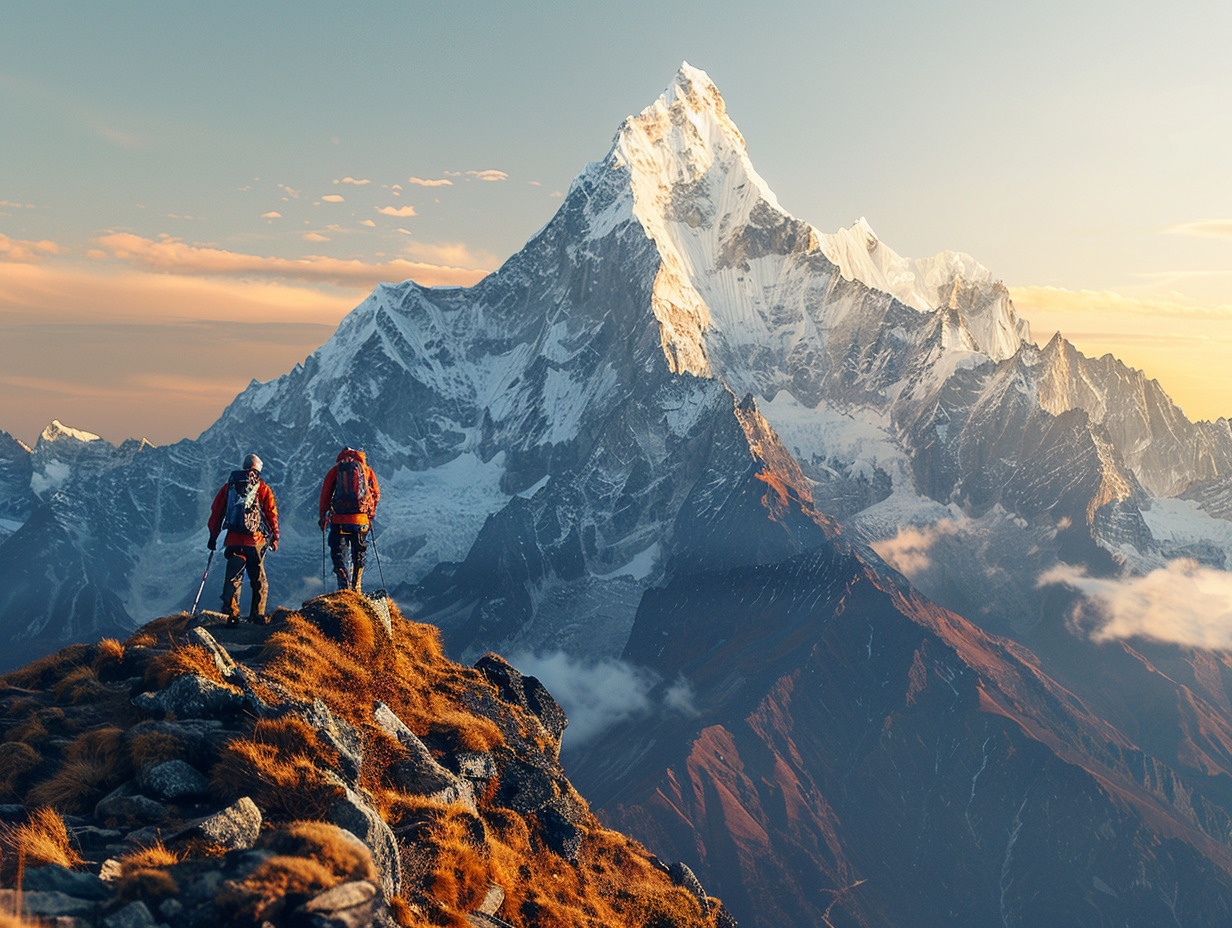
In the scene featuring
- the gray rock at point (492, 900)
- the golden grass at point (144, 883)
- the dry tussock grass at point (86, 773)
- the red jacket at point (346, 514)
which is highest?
the red jacket at point (346, 514)

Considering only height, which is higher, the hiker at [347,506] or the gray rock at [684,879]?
the hiker at [347,506]

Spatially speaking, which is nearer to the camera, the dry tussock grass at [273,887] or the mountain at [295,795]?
the dry tussock grass at [273,887]

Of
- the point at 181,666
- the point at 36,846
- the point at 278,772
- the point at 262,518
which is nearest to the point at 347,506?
the point at 262,518

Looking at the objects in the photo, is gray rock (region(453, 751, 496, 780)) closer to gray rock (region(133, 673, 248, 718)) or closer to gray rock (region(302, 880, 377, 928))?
gray rock (region(133, 673, 248, 718))

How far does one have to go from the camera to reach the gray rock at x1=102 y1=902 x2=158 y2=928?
12.9 meters

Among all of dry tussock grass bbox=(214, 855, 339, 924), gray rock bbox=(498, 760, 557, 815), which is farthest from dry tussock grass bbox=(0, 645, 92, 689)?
dry tussock grass bbox=(214, 855, 339, 924)

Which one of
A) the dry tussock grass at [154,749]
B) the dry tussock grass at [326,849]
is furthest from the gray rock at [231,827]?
the dry tussock grass at [154,749]

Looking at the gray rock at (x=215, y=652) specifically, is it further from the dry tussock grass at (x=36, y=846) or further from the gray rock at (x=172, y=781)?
the dry tussock grass at (x=36, y=846)

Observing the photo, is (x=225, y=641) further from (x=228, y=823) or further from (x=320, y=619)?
(x=228, y=823)

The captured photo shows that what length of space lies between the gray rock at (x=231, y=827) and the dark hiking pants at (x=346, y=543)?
58.1 ft

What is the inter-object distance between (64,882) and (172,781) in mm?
4486

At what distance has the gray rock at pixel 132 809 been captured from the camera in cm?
1753

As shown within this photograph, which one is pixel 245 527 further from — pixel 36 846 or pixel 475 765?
pixel 36 846

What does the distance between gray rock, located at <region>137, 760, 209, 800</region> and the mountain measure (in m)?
0.04
